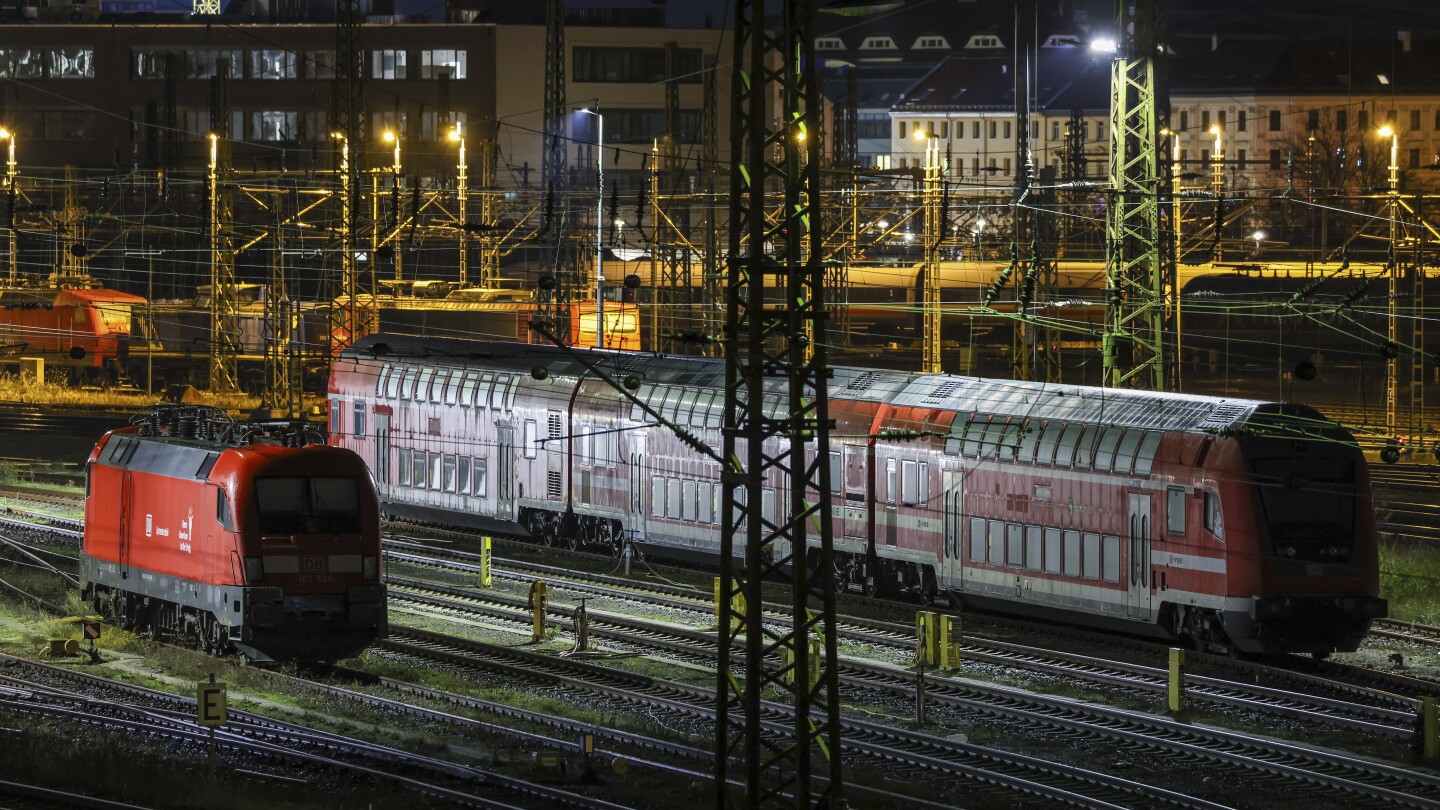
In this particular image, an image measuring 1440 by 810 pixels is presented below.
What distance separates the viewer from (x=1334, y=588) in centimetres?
2567

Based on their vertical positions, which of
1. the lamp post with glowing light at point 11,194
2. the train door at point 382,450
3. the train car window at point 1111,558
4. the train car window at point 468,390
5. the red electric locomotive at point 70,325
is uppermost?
the lamp post with glowing light at point 11,194

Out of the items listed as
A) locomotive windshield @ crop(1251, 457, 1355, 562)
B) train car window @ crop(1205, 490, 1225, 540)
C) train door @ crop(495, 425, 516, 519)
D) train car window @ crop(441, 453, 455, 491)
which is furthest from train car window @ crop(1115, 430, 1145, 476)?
train car window @ crop(441, 453, 455, 491)

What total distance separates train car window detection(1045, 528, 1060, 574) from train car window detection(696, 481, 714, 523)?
26.0ft

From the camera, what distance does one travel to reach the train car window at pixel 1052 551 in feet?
91.9

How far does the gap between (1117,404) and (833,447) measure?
5.77 m

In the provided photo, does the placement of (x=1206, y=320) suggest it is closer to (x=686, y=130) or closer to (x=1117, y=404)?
(x=686, y=130)

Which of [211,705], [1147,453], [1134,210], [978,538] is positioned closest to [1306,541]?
[1147,453]

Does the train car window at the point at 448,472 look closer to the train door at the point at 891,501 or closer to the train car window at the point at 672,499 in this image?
the train car window at the point at 672,499

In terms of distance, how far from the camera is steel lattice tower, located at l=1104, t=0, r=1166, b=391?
98.5 feet

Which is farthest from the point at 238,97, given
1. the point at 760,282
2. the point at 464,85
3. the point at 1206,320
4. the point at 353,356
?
the point at 760,282

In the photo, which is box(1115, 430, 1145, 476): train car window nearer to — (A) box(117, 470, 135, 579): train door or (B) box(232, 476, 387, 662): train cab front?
(B) box(232, 476, 387, 662): train cab front

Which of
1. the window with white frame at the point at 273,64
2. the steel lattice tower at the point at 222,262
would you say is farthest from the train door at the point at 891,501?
the window with white frame at the point at 273,64

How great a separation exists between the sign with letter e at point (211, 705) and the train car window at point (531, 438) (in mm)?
18259

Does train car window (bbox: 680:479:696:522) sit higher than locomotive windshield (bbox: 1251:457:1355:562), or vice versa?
locomotive windshield (bbox: 1251:457:1355:562)
